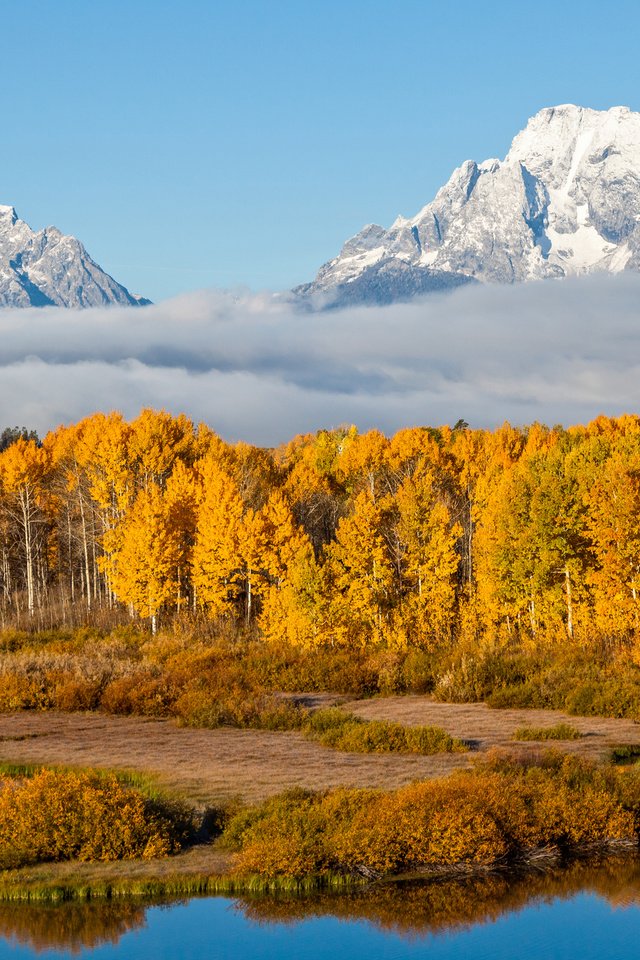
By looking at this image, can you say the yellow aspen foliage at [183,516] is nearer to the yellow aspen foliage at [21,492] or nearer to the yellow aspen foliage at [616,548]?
the yellow aspen foliage at [21,492]

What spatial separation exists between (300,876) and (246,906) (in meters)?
1.36

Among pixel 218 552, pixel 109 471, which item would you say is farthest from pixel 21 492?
pixel 218 552

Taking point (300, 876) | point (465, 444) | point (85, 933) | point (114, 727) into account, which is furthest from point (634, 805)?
point (465, 444)

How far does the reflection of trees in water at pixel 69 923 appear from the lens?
19891 mm

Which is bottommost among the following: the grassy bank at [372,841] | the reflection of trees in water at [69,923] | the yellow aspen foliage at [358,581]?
the reflection of trees in water at [69,923]

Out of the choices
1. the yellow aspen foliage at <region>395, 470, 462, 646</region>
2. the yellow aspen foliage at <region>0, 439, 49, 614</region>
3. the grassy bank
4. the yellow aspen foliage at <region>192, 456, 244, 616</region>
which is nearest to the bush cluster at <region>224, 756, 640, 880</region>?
the grassy bank

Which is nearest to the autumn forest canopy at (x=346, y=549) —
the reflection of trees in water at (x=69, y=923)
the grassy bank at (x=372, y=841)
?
the grassy bank at (x=372, y=841)

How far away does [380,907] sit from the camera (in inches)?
819

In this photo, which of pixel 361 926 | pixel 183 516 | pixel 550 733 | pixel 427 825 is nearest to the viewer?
pixel 361 926

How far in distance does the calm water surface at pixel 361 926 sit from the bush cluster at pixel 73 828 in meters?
1.97

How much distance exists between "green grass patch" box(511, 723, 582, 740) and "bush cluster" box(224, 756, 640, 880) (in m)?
9.93

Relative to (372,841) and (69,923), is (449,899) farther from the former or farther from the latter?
(69,923)

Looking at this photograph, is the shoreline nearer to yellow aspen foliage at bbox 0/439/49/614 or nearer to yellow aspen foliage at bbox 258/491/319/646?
yellow aspen foliage at bbox 258/491/319/646

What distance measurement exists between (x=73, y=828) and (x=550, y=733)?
60.2ft
